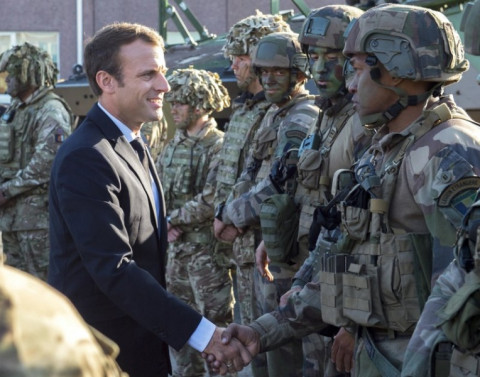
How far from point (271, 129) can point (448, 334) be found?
3.64 m

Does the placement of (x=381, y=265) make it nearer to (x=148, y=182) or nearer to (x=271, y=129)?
(x=148, y=182)

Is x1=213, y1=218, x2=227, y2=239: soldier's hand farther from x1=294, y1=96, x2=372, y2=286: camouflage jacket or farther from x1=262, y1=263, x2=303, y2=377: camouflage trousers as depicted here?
x1=294, y1=96, x2=372, y2=286: camouflage jacket

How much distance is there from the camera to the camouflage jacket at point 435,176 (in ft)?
11.6

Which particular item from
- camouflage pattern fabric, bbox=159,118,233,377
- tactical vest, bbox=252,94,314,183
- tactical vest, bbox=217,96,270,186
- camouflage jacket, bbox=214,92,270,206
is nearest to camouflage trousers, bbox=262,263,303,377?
tactical vest, bbox=252,94,314,183

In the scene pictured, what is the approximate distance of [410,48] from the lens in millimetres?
4020

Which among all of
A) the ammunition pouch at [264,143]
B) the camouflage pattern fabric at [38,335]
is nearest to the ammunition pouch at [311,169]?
the ammunition pouch at [264,143]

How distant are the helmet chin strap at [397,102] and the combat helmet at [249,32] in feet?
11.0

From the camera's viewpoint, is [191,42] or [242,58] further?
[191,42]

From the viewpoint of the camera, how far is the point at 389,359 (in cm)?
384

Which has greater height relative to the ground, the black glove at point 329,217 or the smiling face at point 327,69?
the smiling face at point 327,69

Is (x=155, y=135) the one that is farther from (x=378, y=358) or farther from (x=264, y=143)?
(x=378, y=358)

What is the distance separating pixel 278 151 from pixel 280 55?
28.3 inches

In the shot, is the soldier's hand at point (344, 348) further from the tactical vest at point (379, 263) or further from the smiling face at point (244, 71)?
the smiling face at point (244, 71)

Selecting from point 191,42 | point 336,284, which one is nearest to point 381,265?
point 336,284
